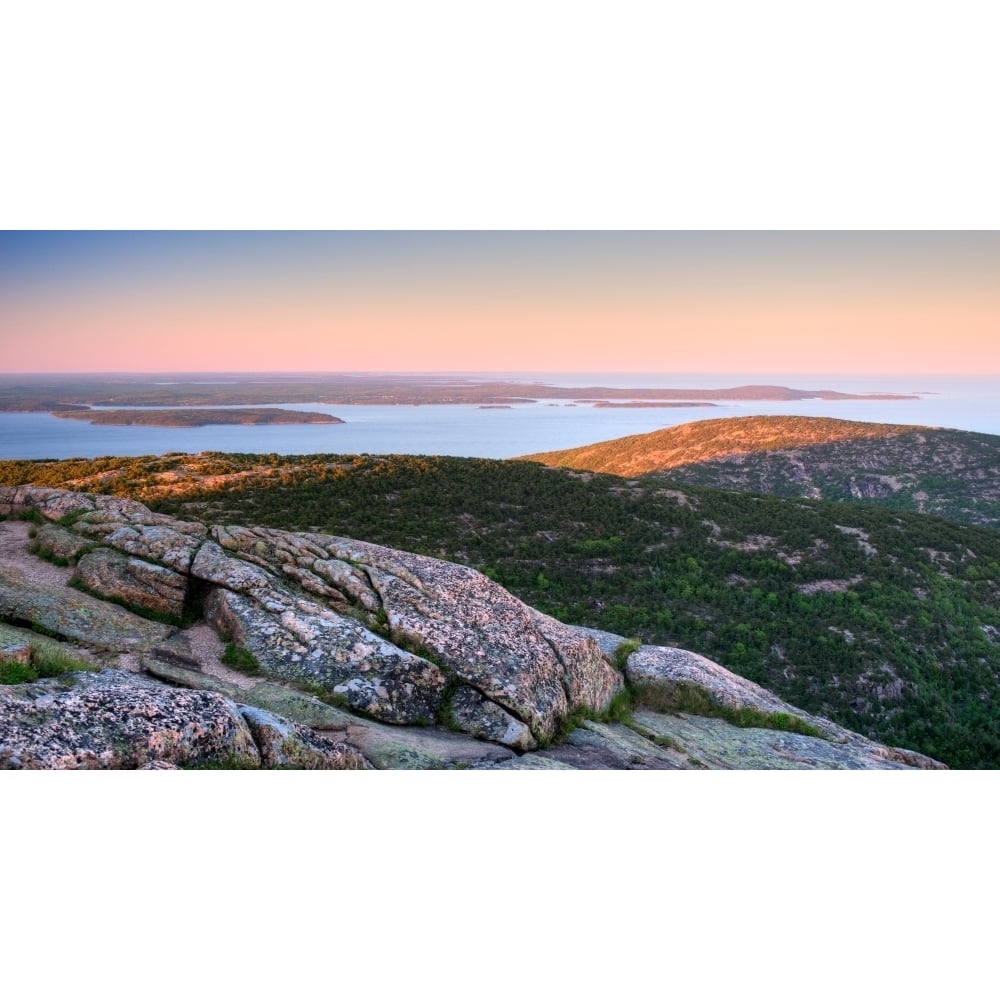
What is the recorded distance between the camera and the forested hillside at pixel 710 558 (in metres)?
13.2

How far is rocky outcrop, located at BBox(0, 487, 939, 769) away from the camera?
13.3 feet

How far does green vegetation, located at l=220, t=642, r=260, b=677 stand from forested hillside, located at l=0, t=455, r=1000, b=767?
10.2m

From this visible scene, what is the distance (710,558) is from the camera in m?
18.8

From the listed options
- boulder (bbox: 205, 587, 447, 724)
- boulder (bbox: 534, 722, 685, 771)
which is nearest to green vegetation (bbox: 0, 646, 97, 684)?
boulder (bbox: 205, 587, 447, 724)

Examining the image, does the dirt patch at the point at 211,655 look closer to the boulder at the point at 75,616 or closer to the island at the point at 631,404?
the boulder at the point at 75,616

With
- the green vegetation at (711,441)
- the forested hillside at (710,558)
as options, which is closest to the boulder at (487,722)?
the forested hillside at (710,558)

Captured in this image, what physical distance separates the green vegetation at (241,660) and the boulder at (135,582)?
0.96m

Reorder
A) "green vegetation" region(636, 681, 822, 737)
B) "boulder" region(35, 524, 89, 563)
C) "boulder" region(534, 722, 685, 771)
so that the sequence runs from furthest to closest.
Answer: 1. "green vegetation" region(636, 681, 822, 737)
2. "boulder" region(35, 524, 89, 563)
3. "boulder" region(534, 722, 685, 771)

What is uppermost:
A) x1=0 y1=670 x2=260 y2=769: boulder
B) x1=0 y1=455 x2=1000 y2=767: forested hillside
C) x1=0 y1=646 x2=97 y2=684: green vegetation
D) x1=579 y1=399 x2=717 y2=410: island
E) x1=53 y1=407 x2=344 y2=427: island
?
x1=579 y1=399 x2=717 y2=410: island

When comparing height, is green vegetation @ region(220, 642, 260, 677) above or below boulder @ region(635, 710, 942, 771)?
above

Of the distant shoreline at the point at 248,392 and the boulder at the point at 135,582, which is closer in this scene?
the boulder at the point at 135,582

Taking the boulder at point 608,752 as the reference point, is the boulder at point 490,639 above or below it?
above

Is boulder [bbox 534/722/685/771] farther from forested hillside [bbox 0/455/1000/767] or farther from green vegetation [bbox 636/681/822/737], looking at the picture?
forested hillside [bbox 0/455/1000/767]

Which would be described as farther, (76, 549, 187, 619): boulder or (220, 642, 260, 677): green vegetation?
(76, 549, 187, 619): boulder
